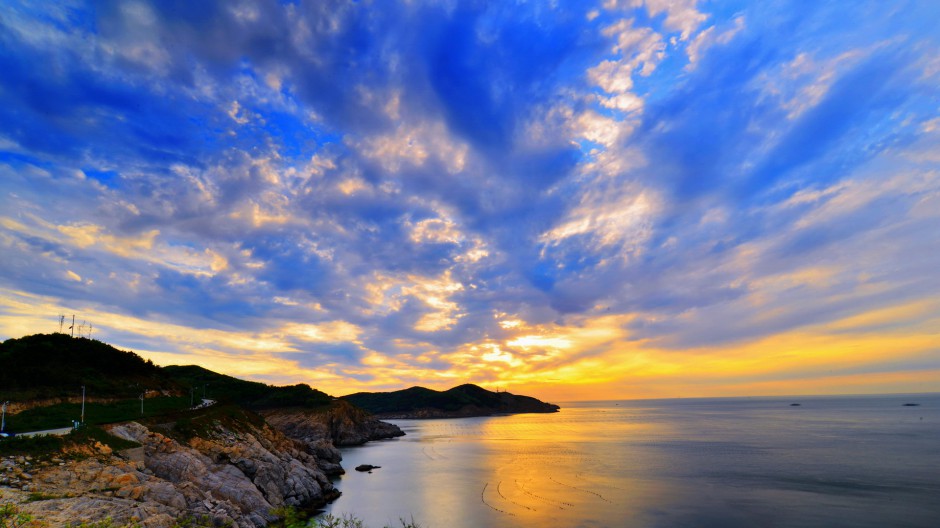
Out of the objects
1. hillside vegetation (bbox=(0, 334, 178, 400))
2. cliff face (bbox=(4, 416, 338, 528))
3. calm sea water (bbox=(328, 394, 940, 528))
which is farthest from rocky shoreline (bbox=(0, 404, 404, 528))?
hillside vegetation (bbox=(0, 334, 178, 400))

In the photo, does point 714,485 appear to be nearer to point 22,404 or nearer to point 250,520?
point 250,520

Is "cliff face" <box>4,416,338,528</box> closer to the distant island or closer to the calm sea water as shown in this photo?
the distant island

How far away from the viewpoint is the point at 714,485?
64875 mm

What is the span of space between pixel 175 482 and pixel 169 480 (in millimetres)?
728

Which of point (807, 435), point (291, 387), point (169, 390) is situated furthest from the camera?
point (291, 387)

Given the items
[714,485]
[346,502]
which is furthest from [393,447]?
[714,485]

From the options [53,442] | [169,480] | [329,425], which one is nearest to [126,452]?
[169,480]

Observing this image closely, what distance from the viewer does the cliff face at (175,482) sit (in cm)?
2564

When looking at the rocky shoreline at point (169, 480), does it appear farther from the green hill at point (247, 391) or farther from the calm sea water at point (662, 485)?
the green hill at point (247, 391)

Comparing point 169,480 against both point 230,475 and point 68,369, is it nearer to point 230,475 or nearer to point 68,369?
point 230,475

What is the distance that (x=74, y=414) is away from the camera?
52719mm

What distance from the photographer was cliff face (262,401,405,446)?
129 m

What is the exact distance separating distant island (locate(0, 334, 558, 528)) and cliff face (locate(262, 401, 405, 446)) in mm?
34032

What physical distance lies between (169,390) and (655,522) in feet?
309
